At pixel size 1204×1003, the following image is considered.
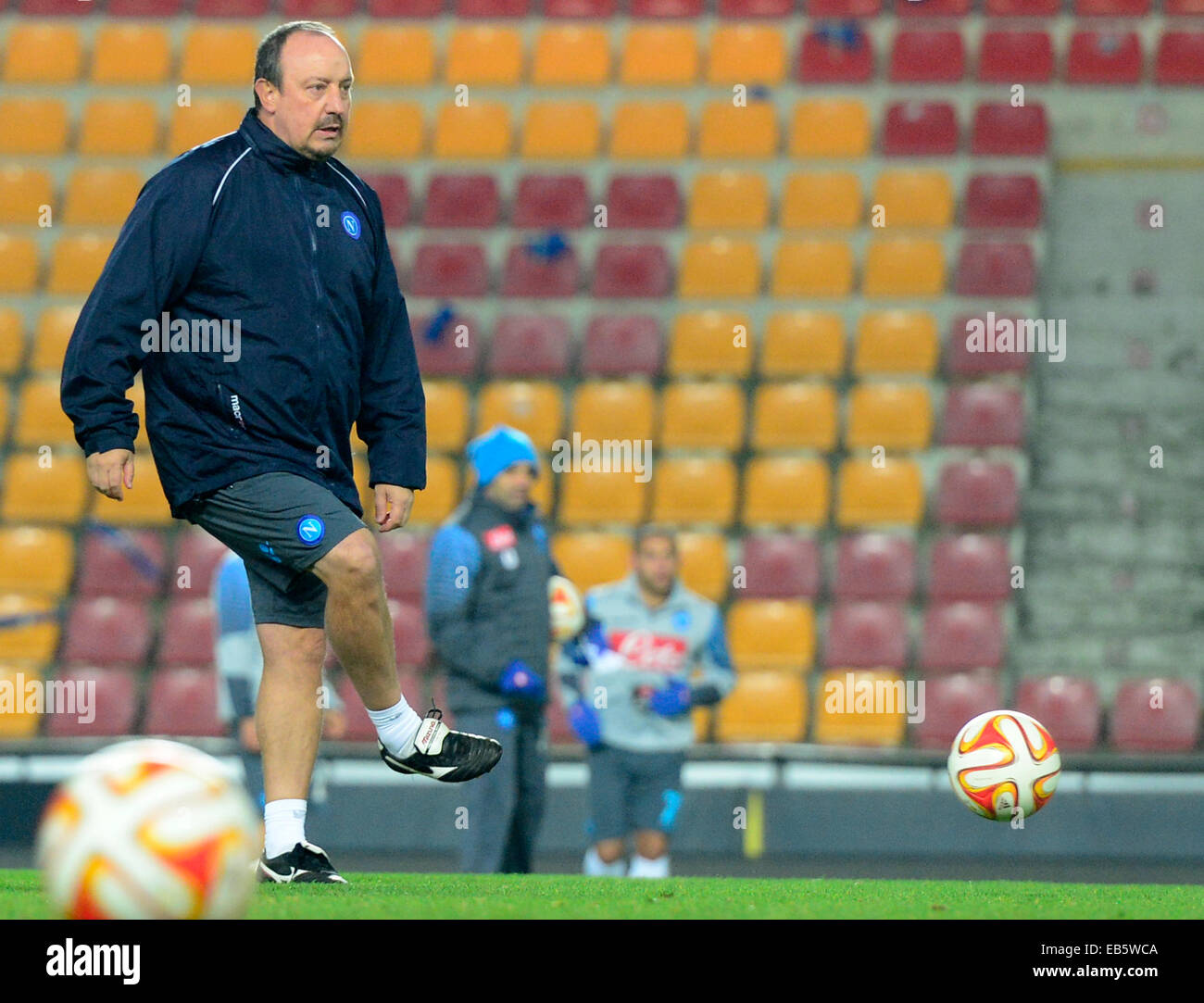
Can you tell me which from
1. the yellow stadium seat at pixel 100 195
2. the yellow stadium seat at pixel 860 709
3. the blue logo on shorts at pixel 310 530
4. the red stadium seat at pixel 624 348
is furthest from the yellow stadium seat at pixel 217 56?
the blue logo on shorts at pixel 310 530

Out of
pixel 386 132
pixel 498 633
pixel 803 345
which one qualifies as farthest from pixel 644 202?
pixel 498 633

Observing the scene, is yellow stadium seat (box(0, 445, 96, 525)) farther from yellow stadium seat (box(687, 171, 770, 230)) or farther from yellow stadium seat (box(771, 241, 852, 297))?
yellow stadium seat (box(771, 241, 852, 297))

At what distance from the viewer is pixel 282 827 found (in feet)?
15.8

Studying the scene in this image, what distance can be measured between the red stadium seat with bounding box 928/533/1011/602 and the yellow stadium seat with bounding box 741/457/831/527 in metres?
0.81

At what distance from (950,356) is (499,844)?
19.7 ft

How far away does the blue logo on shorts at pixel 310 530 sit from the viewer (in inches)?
185

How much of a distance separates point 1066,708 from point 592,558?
296 centimetres

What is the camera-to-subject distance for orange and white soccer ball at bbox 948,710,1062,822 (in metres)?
6.02

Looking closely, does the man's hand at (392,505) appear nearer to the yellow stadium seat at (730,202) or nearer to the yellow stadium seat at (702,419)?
the yellow stadium seat at (702,419)

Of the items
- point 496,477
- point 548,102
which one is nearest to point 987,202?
point 548,102

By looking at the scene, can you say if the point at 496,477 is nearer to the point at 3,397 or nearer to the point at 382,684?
the point at 382,684

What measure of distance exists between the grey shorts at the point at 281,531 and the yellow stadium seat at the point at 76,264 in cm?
934

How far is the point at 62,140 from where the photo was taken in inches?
585
